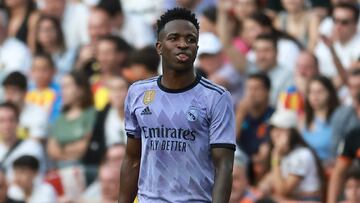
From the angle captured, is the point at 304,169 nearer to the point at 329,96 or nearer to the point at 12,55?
the point at 329,96

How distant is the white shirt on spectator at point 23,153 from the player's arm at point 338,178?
11.3ft

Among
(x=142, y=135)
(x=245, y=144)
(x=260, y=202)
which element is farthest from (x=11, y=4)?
(x=142, y=135)

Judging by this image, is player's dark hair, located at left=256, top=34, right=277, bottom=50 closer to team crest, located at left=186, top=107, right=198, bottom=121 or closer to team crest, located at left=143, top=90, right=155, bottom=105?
team crest, located at left=143, top=90, right=155, bottom=105

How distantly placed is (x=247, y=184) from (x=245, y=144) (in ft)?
2.65

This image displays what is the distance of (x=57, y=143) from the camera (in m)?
13.4

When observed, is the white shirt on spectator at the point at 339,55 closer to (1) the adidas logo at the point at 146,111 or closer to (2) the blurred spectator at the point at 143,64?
(2) the blurred spectator at the point at 143,64

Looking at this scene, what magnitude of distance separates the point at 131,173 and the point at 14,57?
28.3ft

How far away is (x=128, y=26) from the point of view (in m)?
14.7

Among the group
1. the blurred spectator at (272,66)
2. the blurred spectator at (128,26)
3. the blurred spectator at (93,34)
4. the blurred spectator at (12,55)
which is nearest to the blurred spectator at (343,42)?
the blurred spectator at (272,66)

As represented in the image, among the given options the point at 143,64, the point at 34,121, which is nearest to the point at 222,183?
the point at 143,64

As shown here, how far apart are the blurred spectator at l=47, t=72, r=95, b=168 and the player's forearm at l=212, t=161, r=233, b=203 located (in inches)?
256

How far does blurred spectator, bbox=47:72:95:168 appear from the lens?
1316cm

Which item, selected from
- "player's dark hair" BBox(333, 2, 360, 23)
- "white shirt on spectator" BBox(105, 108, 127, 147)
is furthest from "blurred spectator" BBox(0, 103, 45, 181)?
"player's dark hair" BBox(333, 2, 360, 23)

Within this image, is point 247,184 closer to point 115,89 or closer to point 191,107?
point 115,89
